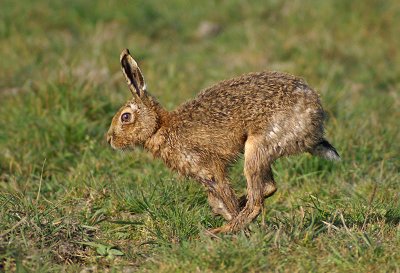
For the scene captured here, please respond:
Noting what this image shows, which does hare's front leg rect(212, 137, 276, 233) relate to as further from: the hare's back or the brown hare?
the hare's back

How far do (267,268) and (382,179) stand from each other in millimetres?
2131

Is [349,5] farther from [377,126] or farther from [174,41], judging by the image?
[377,126]

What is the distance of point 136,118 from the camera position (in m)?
5.98

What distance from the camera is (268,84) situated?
5688mm

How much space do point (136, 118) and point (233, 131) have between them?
0.84 metres

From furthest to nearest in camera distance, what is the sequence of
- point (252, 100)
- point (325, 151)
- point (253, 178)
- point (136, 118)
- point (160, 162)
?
point (160, 162)
point (136, 118)
point (325, 151)
point (252, 100)
point (253, 178)

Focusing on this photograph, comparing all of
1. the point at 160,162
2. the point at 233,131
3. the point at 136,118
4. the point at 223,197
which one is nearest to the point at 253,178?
the point at 223,197

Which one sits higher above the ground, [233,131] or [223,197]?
[233,131]

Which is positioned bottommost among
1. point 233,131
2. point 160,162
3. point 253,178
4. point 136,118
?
point 160,162

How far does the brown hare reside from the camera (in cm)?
546

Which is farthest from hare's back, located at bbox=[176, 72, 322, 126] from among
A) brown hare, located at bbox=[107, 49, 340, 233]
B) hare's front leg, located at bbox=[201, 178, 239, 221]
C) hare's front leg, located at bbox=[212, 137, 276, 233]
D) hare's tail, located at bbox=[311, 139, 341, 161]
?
hare's front leg, located at bbox=[201, 178, 239, 221]

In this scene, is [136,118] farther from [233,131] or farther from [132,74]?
[233,131]

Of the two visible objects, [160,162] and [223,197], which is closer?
[223,197]

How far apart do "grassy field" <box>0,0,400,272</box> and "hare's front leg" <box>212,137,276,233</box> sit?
0.53 ft
